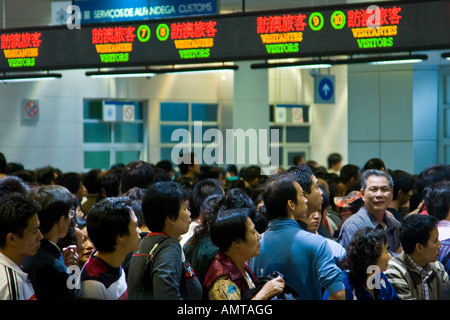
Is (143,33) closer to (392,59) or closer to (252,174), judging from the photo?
(252,174)

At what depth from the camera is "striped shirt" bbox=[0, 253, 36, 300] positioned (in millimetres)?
2686

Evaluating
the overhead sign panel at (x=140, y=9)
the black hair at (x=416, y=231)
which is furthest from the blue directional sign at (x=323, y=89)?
the black hair at (x=416, y=231)

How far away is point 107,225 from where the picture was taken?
3004mm

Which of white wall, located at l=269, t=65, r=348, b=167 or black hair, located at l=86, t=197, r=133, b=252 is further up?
white wall, located at l=269, t=65, r=348, b=167

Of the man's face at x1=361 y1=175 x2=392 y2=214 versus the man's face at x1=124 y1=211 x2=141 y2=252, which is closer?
the man's face at x1=124 y1=211 x2=141 y2=252

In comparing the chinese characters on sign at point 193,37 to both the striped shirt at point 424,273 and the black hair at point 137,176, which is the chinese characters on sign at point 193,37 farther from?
the striped shirt at point 424,273

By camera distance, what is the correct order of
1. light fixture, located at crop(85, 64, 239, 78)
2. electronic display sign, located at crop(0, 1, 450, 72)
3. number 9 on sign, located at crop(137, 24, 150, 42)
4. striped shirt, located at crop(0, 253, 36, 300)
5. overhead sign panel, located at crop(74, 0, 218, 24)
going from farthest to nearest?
light fixture, located at crop(85, 64, 239, 78), overhead sign panel, located at crop(74, 0, 218, 24), number 9 on sign, located at crop(137, 24, 150, 42), electronic display sign, located at crop(0, 1, 450, 72), striped shirt, located at crop(0, 253, 36, 300)

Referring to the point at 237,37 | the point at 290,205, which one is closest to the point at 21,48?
the point at 237,37

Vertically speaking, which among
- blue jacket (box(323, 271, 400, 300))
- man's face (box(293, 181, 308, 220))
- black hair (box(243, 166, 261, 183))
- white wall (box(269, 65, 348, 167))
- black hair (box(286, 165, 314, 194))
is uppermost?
white wall (box(269, 65, 348, 167))

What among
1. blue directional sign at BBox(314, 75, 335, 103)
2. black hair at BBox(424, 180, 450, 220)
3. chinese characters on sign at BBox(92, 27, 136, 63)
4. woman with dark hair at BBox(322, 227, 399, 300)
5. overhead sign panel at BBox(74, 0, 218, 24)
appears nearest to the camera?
woman with dark hair at BBox(322, 227, 399, 300)

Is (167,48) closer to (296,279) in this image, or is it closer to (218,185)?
(218,185)

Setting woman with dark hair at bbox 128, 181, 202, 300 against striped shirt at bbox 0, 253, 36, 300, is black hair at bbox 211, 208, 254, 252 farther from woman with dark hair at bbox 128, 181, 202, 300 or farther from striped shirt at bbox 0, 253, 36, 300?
striped shirt at bbox 0, 253, 36, 300

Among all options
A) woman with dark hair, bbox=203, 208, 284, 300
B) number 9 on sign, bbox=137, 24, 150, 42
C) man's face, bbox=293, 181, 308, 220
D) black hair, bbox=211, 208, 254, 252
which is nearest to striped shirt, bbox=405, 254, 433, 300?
man's face, bbox=293, 181, 308, 220
